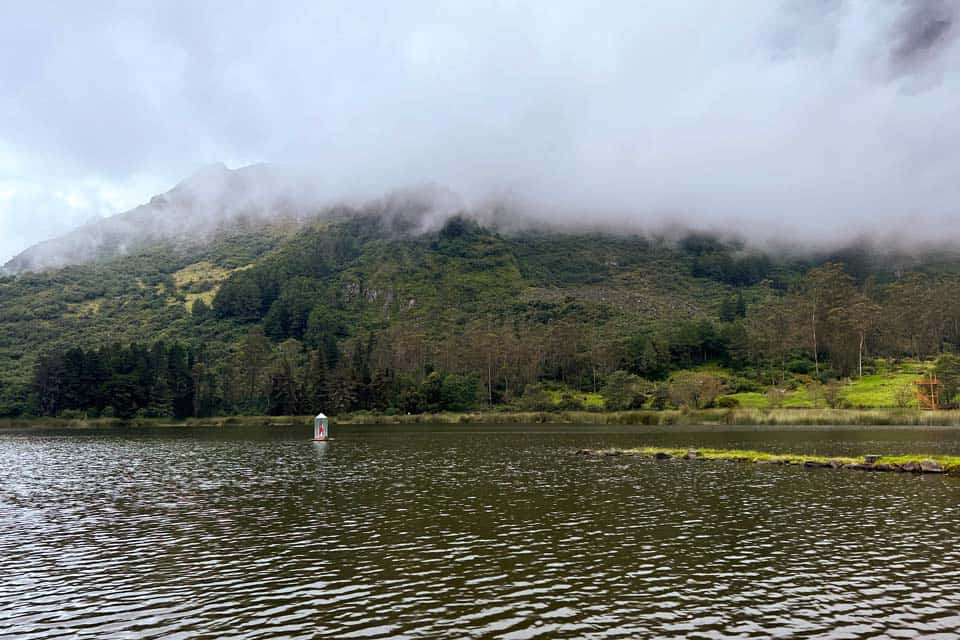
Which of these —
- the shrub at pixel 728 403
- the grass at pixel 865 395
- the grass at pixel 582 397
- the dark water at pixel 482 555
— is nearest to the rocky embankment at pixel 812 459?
the dark water at pixel 482 555

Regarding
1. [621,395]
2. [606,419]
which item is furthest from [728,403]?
[606,419]

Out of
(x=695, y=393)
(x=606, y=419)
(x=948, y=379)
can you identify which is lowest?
(x=606, y=419)

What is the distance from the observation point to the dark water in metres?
20.0

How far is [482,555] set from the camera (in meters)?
28.2

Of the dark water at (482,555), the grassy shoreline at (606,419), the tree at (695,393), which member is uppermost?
the tree at (695,393)

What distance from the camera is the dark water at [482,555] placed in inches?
787

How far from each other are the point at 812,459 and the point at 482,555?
156ft

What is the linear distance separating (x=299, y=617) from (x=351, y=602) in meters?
2.11

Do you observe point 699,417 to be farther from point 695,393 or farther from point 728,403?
point 728,403

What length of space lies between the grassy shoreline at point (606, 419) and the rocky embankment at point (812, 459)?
61.0 m

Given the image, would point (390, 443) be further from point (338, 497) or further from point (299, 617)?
point (299, 617)

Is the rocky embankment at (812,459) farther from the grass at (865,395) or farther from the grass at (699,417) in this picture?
the grass at (865,395)

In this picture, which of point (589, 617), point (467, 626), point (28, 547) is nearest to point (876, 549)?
point (589, 617)

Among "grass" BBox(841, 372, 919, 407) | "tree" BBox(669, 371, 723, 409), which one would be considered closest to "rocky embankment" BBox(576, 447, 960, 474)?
"tree" BBox(669, 371, 723, 409)
